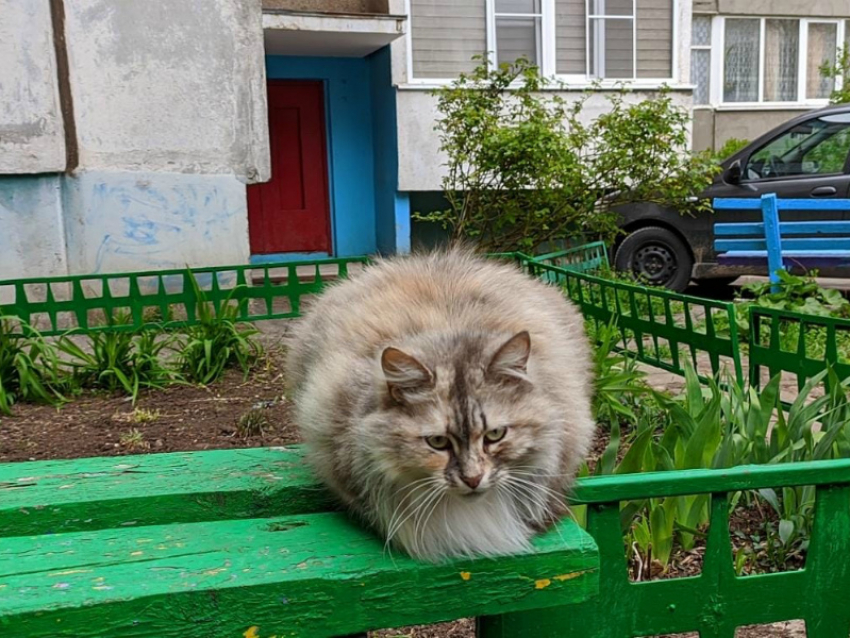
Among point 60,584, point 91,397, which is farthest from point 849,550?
point 91,397

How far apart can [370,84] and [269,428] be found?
6.81 meters

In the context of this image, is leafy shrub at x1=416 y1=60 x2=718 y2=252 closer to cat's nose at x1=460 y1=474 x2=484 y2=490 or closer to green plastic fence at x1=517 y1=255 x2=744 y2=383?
green plastic fence at x1=517 y1=255 x2=744 y2=383

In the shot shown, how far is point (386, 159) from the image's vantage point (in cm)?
962

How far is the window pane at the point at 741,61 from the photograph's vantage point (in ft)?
50.4

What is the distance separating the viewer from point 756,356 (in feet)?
11.7

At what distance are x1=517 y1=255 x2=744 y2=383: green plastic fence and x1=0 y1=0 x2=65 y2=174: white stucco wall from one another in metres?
4.15

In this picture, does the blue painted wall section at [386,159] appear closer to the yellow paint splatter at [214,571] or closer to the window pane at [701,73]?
the yellow paint splatter at [214,571]

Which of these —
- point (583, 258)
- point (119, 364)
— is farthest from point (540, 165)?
point (119, 364)

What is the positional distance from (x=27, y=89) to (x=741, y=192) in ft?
22.8

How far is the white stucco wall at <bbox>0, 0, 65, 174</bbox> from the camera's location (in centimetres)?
645

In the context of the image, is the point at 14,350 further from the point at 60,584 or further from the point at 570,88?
the point at 570,88

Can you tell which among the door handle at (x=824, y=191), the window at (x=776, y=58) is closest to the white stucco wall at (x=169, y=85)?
the door handle at (x=824, y=191)

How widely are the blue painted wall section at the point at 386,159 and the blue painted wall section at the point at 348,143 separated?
0.58 feet

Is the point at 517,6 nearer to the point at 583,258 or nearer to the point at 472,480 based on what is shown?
the point at 583,258
